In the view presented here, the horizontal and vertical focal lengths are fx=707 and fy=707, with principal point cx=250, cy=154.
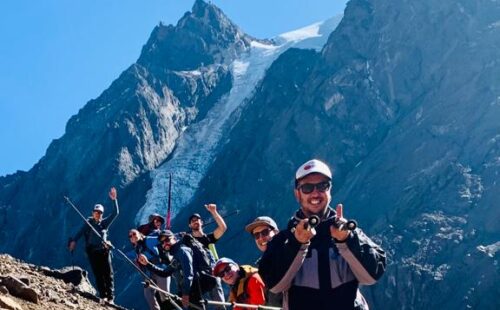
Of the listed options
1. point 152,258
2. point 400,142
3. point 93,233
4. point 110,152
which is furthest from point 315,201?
point 110,152

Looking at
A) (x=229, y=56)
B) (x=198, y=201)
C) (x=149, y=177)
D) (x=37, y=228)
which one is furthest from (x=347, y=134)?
(x=229, y=56)

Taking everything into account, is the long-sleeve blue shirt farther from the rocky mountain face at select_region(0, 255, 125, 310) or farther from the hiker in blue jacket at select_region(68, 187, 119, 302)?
the rocky mountain face at select_region(0, 255, 125, 310)

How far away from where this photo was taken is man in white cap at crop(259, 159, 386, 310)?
450 centimetres

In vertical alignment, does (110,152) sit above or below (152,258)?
above

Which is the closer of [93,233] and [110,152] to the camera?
[93,233]

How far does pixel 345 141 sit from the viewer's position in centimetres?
7006

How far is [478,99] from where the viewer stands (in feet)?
185

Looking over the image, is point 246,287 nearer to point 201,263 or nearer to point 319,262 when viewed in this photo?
point 201,263

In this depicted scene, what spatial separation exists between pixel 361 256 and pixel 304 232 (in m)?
0.42

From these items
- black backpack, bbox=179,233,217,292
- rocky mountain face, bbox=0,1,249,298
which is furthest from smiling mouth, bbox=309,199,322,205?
rocky mountain face, bbox=0,1,249,298

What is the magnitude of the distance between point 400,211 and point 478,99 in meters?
13.2

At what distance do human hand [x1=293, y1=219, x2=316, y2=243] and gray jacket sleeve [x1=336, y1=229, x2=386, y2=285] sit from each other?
0.20 m

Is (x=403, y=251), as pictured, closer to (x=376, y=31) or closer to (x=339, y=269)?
(x=376, y=31)

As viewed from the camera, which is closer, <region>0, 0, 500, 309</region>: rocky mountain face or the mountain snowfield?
<region>0, 0, 500, 309</region>: rocky mountain face
